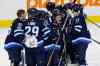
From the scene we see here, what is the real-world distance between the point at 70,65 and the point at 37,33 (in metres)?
0.58

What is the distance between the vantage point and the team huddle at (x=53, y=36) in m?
5.35

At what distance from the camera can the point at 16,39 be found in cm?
565

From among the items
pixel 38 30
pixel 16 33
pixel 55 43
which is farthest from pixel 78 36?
pixel 16 33

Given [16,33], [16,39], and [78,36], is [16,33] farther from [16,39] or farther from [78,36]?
[78,36]

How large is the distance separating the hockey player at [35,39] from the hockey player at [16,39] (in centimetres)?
15

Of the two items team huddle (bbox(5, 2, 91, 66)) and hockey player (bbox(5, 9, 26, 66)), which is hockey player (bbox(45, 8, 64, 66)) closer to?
team huddle (bbox(5, 2, 91, 66))

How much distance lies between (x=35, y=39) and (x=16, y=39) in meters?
0.40

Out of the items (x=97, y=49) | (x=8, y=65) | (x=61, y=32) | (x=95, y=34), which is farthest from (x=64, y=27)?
(x=95, y=34)

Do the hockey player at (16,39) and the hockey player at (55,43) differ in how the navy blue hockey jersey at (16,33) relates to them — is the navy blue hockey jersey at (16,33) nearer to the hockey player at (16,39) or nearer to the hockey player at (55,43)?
the hockey player at (16,39)

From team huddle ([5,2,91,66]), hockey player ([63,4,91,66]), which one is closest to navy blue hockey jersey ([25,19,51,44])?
team huddle ([5,2,91,66])

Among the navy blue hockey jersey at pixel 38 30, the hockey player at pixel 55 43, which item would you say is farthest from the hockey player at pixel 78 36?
the navy blue hockey jersey at pixel 38 30

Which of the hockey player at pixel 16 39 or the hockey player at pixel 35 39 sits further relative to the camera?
the hockey player at pixel 16 39

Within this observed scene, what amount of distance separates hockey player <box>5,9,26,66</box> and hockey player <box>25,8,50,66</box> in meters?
0.15

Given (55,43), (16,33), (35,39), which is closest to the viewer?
(35,39)
